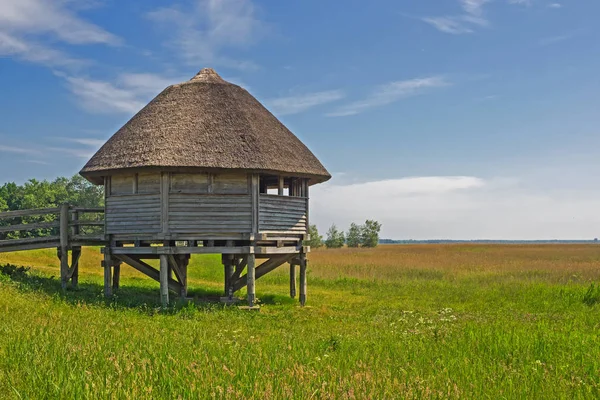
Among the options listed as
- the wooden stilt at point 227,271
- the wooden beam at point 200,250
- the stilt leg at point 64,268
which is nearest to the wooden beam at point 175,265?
the wooden beam at point 200,250

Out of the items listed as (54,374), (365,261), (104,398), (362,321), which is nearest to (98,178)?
(362,321)

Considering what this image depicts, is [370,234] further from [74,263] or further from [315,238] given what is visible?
[74,263]

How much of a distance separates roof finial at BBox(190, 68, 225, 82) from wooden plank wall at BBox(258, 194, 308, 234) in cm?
506

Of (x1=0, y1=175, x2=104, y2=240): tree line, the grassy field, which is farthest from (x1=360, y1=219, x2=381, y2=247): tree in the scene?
the grassy field

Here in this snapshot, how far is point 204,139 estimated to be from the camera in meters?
17.9

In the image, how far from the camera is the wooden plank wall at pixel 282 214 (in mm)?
18281

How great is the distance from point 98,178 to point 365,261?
20.5m

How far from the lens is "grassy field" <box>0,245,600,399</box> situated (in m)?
6.18

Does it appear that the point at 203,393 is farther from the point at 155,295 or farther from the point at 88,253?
the point at 88,253

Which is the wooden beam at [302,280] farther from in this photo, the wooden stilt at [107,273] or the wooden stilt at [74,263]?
the wooden stilt at [74,263]

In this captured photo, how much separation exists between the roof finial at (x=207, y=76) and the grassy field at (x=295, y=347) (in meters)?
7.54

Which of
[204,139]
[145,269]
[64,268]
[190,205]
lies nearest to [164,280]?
[145,269]

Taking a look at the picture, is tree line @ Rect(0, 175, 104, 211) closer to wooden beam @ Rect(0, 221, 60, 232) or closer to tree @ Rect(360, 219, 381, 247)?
tree @ Rect(360, 219, 381, 247)

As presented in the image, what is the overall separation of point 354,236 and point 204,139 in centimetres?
7438
